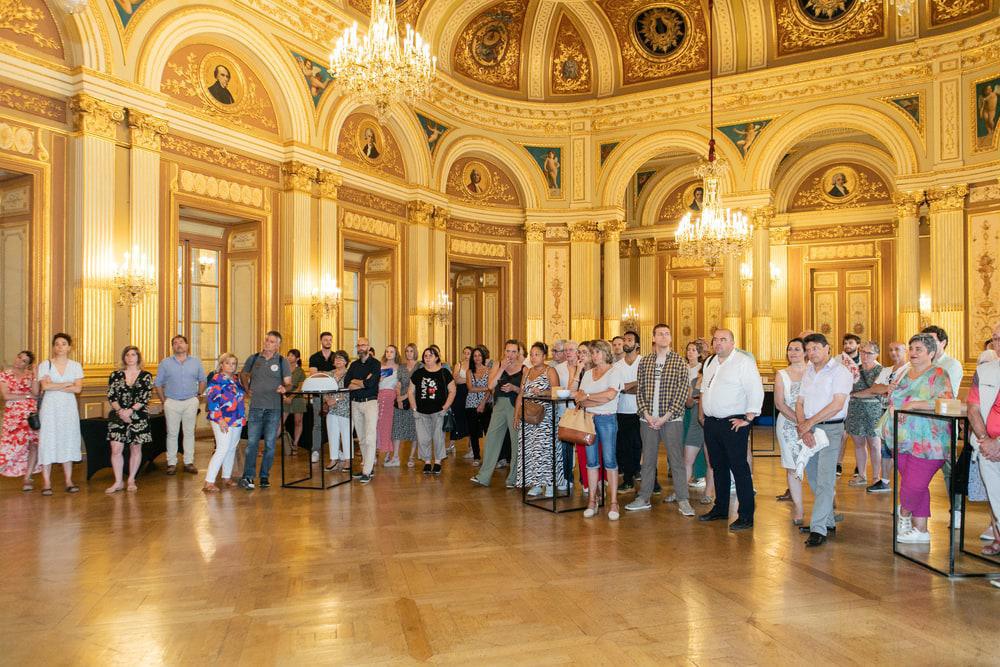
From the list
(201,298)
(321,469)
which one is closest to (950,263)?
(321,469)

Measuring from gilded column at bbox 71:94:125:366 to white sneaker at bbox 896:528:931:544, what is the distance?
332 inches

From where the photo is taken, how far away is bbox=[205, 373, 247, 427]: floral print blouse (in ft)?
22.6

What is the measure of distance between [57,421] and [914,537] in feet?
24.5

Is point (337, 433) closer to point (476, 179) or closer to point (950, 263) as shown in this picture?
point (476, 179)

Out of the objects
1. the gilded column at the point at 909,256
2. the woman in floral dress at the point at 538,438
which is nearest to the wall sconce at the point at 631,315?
the gilded column at the point at 909,256

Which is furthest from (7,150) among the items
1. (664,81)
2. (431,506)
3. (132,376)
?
(664,81)

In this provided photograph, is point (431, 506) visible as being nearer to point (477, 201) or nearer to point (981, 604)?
point (981, 604)

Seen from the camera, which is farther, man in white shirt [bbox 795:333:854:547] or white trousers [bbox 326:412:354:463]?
white trousers [bbox 326:412:354:463]

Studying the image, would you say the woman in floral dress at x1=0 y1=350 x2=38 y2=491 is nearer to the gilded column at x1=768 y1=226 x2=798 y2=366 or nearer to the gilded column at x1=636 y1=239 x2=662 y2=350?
the gilded column at x1=636 y1=239 x2=662 y2=350

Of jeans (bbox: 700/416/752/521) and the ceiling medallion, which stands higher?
the ceiling medallion

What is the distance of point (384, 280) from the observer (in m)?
13.5

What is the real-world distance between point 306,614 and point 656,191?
16.5m

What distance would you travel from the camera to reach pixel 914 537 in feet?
16.5

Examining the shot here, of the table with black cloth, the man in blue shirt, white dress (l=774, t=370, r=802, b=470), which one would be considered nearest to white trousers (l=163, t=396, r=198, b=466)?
the man in blue shirt
